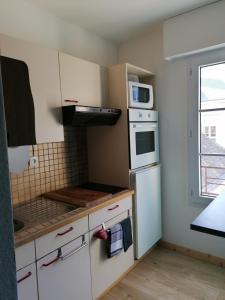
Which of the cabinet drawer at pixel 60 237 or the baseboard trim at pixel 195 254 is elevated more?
the cabinet drawer at pixel 60 237

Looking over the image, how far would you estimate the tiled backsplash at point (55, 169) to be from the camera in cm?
188

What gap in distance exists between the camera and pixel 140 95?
7.61 ft

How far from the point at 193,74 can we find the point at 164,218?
163 centimetres

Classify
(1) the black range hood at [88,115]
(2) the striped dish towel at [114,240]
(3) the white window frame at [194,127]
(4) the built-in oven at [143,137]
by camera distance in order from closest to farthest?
(1) the black range hood at [88,115], (2) the striped dish towel at [114,240], (4) the built-in oven at [143,137], (3) the white window frame at [194,127]

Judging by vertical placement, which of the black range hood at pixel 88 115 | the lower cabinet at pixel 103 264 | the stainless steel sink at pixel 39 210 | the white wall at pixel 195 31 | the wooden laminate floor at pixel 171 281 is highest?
the white wall at pixel 195 31

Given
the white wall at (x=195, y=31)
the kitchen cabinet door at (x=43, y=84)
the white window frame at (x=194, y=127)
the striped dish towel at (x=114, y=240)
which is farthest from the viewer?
the white window frame at (x=194, y=127)

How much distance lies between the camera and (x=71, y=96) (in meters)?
1.86

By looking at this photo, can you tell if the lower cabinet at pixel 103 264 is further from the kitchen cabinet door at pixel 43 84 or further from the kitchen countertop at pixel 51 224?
the kitchen cabinet door at pixel 43 84

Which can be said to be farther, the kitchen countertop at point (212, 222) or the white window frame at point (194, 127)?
the white window frame at point (194, 127)

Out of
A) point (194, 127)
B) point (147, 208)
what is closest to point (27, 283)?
point (147, 208)

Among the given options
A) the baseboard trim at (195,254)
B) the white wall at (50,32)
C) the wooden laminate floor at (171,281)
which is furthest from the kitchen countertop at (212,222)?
the white wall at (50,32)

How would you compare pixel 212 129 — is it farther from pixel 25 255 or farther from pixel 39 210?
pixel 25 255

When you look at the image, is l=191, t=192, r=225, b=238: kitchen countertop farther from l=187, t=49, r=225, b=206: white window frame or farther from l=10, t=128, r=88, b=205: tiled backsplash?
l=10, t=128, r=88, b=205: tiled backsplash

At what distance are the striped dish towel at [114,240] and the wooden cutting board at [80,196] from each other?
274mm
